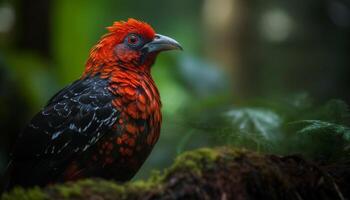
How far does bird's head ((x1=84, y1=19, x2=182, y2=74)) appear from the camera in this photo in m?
5.53

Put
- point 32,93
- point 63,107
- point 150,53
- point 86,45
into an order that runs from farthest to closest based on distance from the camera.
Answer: point 86,45
point 32,93
point 150,53
point 63,107

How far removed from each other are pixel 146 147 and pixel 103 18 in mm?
7781

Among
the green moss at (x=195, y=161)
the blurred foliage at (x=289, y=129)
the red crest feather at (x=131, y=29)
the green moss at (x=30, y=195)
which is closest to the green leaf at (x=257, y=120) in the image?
the blurred foliage at (x=289, y=129)

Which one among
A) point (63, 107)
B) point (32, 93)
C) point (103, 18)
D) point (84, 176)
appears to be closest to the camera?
point (84, 176)

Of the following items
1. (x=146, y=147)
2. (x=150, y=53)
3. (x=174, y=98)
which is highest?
(x=150, y=53)

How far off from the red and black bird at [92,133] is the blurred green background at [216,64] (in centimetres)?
44

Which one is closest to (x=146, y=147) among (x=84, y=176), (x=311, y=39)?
(x=84, y=176)

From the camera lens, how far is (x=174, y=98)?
36.5ft

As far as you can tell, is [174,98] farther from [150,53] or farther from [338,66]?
[150,53]

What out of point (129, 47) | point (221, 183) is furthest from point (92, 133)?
point (221, 183)

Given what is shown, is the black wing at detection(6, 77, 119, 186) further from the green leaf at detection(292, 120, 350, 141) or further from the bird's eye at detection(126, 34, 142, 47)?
the green leaf at detection(292, 120, 350, 141)

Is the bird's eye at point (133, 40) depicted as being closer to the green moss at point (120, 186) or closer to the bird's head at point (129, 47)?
the bird's head at point (129, 47)

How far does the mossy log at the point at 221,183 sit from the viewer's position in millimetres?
2992

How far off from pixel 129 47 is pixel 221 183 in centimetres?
277
